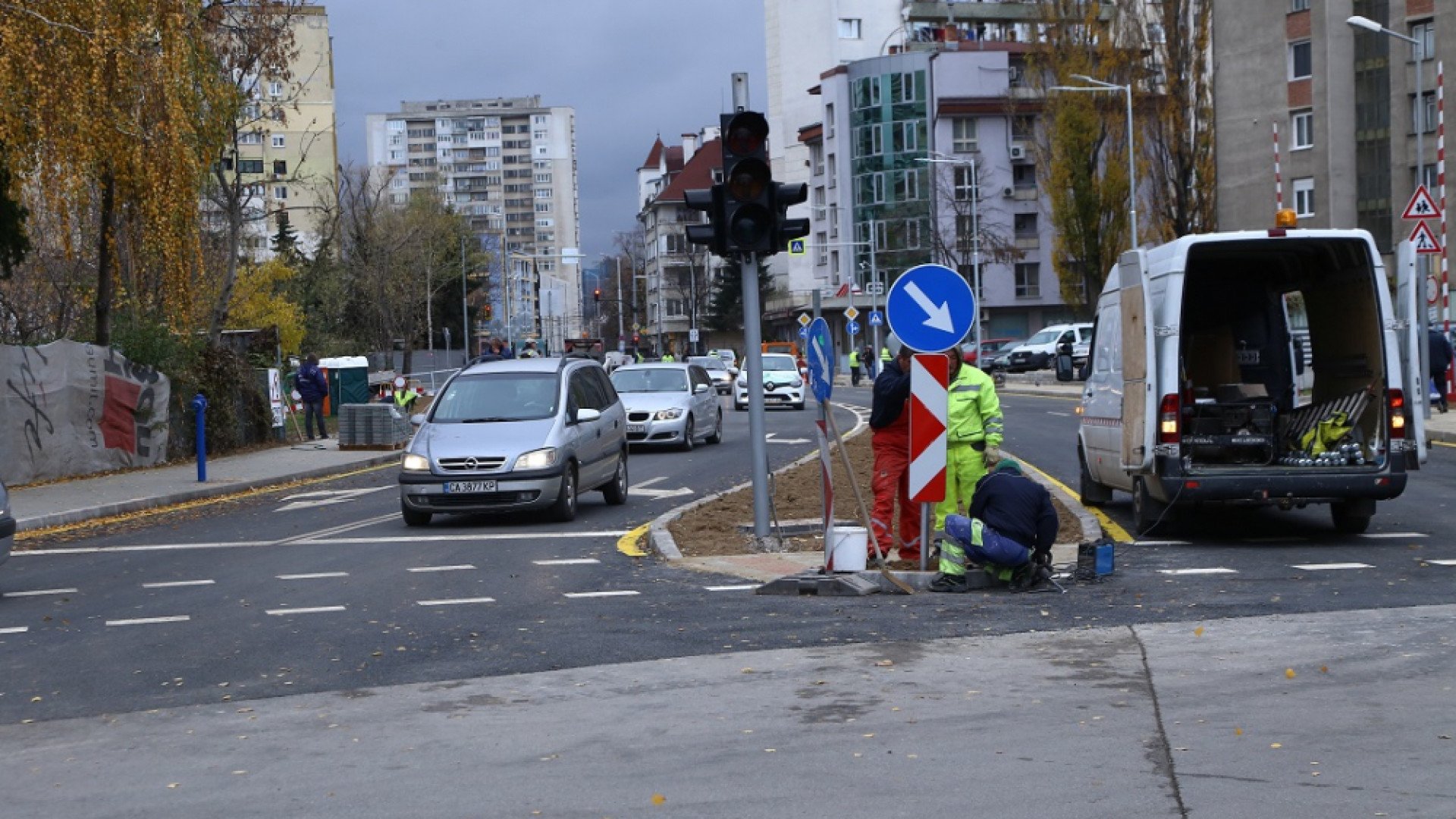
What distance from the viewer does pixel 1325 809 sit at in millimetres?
5730

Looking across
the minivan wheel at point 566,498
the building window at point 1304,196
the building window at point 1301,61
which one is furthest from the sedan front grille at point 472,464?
the building window at point 1301,61

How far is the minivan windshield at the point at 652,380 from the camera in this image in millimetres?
29734

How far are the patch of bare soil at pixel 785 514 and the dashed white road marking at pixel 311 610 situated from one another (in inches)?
136

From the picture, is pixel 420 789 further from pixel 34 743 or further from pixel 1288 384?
pixel 1288 384

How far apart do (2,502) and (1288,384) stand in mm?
11381

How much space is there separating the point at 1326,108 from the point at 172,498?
48.3 meters

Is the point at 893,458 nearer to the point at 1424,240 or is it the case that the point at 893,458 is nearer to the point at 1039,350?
the point at 1424,240

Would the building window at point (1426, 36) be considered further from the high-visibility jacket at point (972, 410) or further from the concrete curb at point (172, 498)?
the high-visibility jacket at point (972, 410)

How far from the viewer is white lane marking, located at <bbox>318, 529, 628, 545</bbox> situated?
1612 cm

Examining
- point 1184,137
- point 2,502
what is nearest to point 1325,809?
point 2,502

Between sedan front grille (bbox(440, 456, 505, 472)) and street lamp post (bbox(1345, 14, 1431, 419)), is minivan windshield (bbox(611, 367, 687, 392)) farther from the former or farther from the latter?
sedan front grille (bbox(440, 456, 505, 472))

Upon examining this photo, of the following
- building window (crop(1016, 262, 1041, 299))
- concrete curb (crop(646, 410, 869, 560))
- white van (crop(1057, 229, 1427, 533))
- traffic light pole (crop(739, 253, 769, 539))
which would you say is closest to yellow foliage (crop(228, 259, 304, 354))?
concrete curb (crop(646, 410, 869, 560))

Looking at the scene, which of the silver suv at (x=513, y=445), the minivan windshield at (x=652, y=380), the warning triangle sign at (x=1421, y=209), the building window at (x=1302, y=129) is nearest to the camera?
the silver suv at (x=513, y=445)

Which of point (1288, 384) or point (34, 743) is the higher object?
point (1288, 384)
